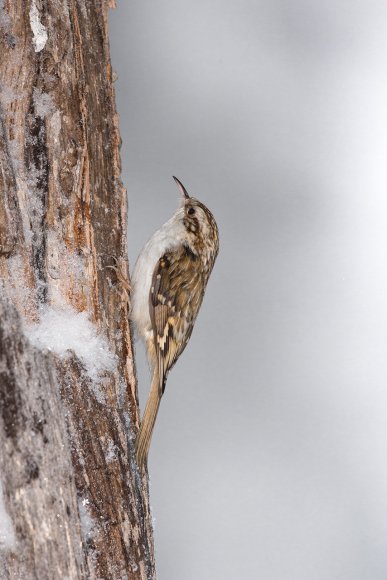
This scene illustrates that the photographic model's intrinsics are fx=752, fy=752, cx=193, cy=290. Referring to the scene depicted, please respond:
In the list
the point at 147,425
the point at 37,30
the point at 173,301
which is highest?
the point at 37,30

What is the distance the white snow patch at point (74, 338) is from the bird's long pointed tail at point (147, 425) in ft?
0.51

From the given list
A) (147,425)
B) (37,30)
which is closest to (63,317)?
(147,425)

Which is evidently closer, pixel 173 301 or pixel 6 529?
pixel 6 529

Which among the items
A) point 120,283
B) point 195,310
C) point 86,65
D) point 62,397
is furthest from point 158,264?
point 62,397

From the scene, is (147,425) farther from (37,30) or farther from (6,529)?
(37,30)

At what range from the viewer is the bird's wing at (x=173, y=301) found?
1.85 meters

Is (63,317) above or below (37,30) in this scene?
below

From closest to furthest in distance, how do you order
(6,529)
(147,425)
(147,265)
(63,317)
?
(6,529)
(63,317)
(147,425)
(147,265)

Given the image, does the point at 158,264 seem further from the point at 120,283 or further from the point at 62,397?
the point at 62,397

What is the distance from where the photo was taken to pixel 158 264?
191 centimetres

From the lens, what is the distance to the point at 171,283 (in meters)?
1.94

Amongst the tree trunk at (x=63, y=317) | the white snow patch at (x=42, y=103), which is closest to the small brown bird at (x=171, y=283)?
the tree trunk at (x=63, y=317)

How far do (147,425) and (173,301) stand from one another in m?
0.47

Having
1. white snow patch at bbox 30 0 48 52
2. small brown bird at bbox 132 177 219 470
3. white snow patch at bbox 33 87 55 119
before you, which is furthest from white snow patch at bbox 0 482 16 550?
white snow patch at bbox 30 0 48 52
